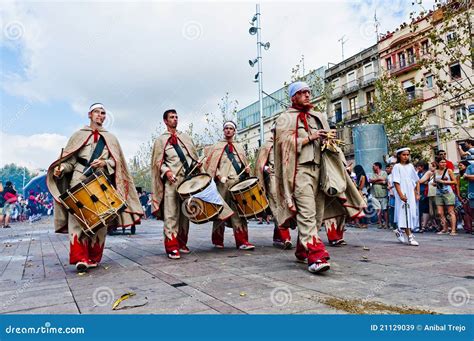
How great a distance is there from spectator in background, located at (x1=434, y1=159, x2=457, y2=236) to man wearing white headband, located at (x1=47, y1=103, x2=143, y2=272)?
691 cm

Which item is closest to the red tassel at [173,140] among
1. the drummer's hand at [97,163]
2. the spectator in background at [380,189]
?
the drummer's hand at [97,163]

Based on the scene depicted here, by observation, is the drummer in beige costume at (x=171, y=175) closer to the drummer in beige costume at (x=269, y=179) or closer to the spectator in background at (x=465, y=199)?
the drummer in beige costume at (x=269, y=179)

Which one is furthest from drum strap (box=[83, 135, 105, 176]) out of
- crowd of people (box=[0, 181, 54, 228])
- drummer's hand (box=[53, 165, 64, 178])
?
Result: crowd of people (box=[0, 181, 54, 228])

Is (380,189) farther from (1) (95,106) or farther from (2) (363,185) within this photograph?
(1) (95,106)

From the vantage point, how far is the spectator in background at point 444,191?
28.4 ft

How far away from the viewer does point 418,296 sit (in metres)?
2.99

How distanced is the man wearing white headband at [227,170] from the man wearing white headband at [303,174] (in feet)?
5.26

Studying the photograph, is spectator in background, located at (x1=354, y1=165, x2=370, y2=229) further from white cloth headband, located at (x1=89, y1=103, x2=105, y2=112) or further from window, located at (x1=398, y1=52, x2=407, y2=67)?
window, located at (x1=398, y1=52, x2=407, y2=67)

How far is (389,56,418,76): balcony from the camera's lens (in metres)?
33.8

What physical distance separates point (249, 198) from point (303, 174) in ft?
5.46

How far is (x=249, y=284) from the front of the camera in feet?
11.4

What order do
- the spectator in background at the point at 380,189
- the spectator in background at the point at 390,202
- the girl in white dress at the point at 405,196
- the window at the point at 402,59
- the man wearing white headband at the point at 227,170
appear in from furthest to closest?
the window at the point at 402,59
the spectator in background at the point at 380,189
the spectator in background at the point at 390,202
the girl in white dress at the point at 405,196
the man wearing white headband at the point at 227,170
